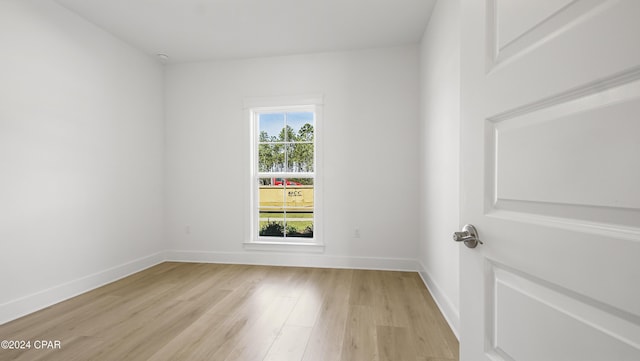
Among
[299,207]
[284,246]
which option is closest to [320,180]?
[299,207]

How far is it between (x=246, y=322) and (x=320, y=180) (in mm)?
1920

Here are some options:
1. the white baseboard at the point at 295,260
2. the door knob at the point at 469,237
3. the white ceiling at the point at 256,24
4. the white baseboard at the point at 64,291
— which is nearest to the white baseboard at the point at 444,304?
the white baseboard at the point at 295,260

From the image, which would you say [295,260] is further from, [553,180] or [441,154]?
[553,180]

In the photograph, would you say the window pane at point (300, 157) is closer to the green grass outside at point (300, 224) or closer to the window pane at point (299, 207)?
the window pane at point (299, 207)

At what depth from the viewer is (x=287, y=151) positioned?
393cm

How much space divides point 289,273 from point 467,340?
2.70 meters

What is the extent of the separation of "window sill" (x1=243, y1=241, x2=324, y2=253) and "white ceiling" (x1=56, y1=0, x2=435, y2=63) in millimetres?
2424

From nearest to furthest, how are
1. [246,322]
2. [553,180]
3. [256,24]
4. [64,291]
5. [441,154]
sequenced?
[553,180] → [246,322] → [441,154] → [64,291] → [256,24]

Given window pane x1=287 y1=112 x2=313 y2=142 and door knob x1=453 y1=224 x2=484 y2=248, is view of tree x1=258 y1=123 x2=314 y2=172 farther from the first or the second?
door knob x1=453 y1=224 x2=484 y2=248

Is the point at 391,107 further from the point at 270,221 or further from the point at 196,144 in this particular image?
the point at 196,144

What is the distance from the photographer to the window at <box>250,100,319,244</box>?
388cm

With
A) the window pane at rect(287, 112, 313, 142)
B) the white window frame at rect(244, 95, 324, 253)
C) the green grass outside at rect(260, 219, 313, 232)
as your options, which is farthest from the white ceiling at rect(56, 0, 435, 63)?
the green grass outside at rect(260, 219, 313, 232)

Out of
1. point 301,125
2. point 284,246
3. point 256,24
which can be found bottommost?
point 284,246

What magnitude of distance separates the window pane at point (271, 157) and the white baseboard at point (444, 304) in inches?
86.6
